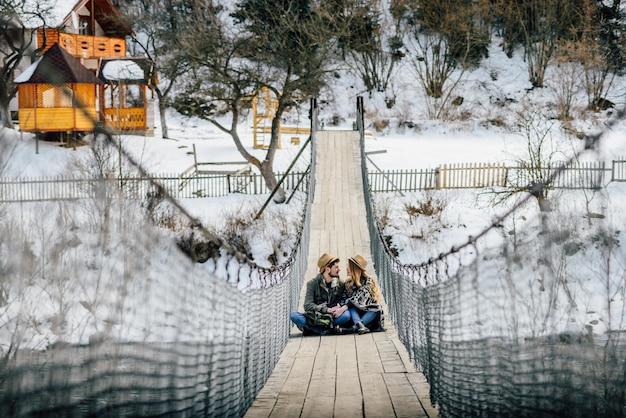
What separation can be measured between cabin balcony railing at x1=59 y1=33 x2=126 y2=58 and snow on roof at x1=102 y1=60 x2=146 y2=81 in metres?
0.61

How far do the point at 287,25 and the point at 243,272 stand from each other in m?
7.62

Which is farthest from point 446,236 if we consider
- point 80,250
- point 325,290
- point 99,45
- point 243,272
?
point 80,250

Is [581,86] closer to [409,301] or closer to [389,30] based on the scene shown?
[389,30]

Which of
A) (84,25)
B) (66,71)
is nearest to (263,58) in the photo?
(66,71)

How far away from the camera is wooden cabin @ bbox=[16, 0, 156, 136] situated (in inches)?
783

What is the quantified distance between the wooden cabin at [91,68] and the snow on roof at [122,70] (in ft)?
0.11

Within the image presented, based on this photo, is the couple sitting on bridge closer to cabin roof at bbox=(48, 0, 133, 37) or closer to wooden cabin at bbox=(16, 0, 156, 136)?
wooden cabin at bbox=(16, 0, 156, 136)

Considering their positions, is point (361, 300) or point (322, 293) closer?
point (361, 300)

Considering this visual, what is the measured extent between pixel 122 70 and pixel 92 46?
4.70 ft

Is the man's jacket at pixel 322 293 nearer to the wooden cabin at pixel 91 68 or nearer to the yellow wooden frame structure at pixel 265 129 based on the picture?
the wooden cabin at pixel 91 68

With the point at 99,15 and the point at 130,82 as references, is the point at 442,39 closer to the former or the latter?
the point at 130,82

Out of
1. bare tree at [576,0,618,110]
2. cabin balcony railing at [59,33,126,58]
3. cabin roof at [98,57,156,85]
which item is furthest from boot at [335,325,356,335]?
cabin balcony railing at [59,33,126,58]

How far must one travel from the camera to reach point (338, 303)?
6.68 m

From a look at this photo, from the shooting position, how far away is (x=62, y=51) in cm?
2084
